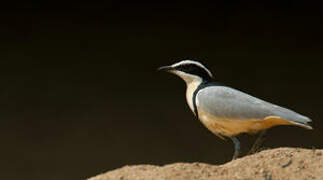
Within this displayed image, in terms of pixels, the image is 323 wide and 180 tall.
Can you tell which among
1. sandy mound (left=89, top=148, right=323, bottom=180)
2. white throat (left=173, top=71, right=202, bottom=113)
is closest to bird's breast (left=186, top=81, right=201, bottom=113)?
white throat (left=173, top=71, right=202, bottom=113)

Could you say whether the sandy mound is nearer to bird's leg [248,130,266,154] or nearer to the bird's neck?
bird's leg [248,130,266,154]

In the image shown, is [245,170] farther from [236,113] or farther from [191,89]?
[191,89]

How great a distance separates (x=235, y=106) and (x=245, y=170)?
0.67 metres

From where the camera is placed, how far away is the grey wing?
372cm

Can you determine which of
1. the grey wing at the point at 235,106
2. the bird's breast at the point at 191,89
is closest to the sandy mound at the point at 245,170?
the grey wing at the point at 235,106

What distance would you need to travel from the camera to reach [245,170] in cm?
317

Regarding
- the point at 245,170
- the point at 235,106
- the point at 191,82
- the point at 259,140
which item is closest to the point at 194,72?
the point at 191,82

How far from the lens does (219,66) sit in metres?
5.61

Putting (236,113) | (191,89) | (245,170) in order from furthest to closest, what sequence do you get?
(191,89)
(236,113)
(245,170)

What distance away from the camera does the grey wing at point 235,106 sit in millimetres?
3723

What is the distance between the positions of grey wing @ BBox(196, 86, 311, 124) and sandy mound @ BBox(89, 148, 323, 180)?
448 millimetres

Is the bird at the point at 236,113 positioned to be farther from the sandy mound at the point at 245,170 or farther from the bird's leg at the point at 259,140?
the sandy mound at the point at 245,170

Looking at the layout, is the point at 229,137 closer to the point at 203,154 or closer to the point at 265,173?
the point at 265,173

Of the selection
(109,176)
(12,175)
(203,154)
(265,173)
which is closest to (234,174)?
(265,173)
